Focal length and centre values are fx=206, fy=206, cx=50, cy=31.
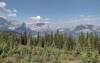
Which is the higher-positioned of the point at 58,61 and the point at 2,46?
the point at 2,46

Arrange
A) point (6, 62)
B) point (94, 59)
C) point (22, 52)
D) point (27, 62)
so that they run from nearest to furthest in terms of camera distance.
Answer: point (27, 62) → point (6, 62) → point (94, 59) → point (22, 52)

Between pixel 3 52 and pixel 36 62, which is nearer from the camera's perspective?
pixel 36 62

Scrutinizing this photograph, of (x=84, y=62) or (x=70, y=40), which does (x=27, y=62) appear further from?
(x=70, y=40)

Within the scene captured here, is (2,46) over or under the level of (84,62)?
over

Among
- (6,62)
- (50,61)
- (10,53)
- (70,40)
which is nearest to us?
(6,62)

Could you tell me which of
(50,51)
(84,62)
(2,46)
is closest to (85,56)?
(84,62)

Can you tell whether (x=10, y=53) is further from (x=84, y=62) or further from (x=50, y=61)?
(x=84, y=62)

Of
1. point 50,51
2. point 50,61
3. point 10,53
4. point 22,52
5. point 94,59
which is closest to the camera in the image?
point 94,59

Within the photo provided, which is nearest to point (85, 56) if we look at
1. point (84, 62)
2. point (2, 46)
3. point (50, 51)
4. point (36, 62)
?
point (84, 62)

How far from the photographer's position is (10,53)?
17609 millimetres

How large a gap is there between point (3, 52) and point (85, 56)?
21.8 ft

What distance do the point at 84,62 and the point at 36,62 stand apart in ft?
12.9

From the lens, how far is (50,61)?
16.5 m

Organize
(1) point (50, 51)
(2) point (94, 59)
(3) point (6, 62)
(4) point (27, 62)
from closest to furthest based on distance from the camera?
(4) point (27, 62) < (3) point (6, 62) < (2) point (94, 59) < (1) point (50, 51)
